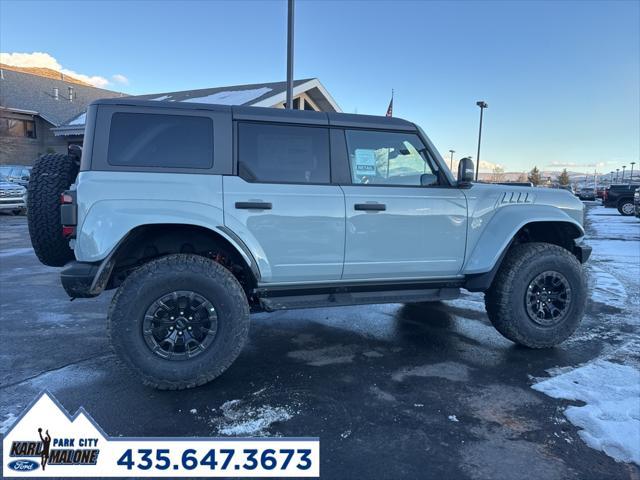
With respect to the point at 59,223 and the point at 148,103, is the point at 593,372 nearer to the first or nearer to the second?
the point at 148,103

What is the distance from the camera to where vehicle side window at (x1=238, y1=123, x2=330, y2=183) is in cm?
343

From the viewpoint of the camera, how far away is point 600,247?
11.3 meters

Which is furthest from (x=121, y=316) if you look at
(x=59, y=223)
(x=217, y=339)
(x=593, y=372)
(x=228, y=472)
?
(x=593, y=372)

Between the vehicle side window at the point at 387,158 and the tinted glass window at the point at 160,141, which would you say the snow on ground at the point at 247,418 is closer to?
the tinted glass window at the point at 160,141

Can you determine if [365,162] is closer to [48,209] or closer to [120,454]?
[48,209]

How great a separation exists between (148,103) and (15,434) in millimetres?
2363

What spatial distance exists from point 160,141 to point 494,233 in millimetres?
3021

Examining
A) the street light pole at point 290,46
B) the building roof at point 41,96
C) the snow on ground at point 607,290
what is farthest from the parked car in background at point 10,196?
the snow on ground at point 607,290

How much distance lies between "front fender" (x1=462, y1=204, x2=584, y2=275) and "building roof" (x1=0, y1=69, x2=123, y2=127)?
31396 millimetres

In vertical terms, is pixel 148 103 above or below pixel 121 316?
above

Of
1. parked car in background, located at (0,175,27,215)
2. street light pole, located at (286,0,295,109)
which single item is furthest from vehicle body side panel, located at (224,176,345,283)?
parked car in background, located at (0,175,27,215)

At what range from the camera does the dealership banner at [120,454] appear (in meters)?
2.31

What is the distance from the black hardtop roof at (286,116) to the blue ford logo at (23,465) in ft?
7.85

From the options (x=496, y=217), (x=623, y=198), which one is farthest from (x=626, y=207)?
(x=496, y=217)
